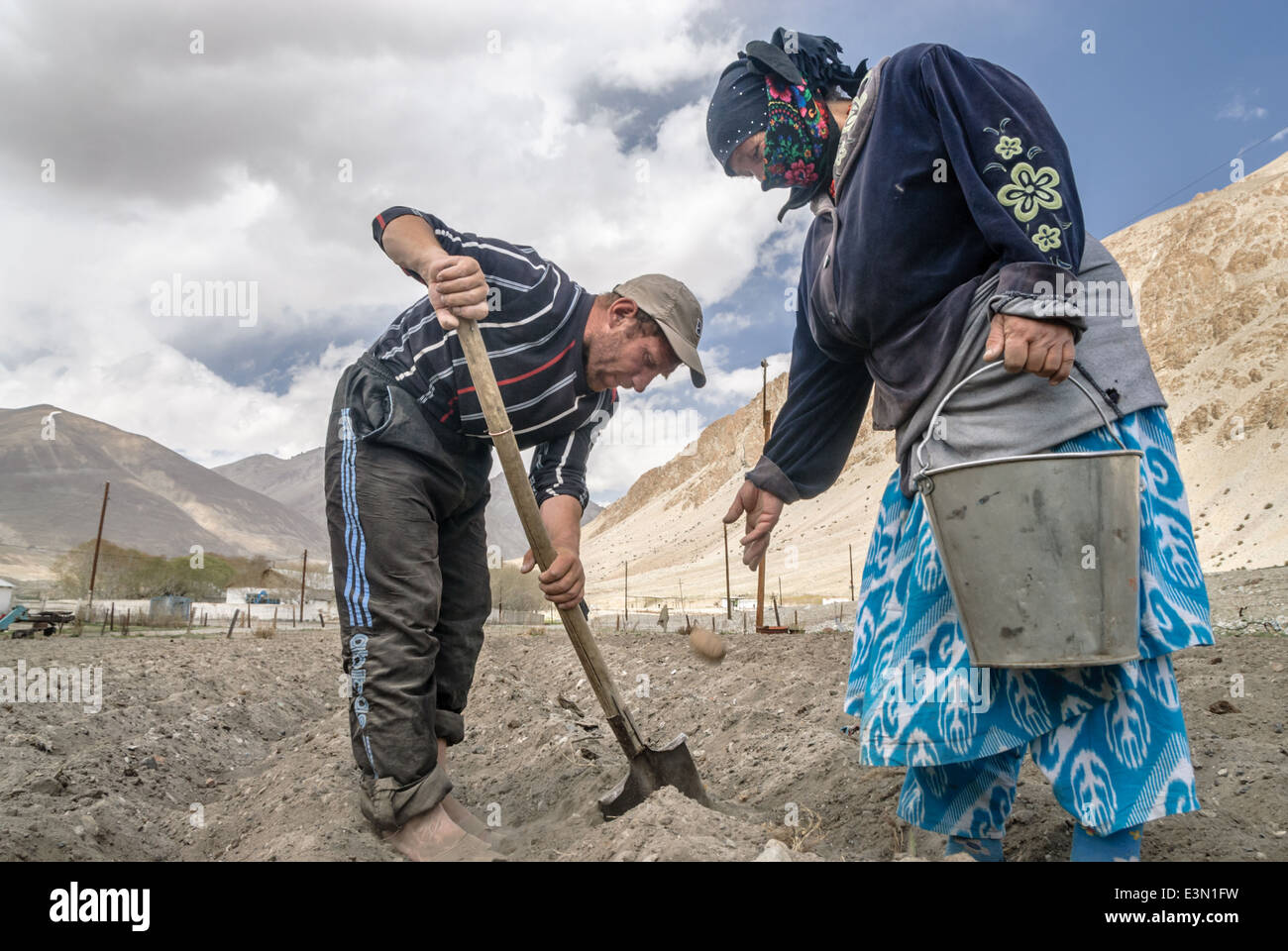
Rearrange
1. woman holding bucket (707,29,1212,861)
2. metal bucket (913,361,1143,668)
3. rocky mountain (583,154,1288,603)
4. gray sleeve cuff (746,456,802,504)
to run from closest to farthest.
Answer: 1. metal bucket (913,361,1143,668)
2. woman holding bucket (707,29,1212,861)
3. gray sleeve cuff (746,456,802,504)
4. rocky mountain (583,154,1288,603)

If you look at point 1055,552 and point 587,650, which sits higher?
point 1055,552

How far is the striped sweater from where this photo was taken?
258 centimetres

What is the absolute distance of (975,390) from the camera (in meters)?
1.78

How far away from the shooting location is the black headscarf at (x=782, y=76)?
7.14ft

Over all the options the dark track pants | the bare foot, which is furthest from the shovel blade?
the dark track pants

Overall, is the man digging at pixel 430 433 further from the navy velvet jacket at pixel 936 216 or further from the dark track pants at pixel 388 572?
the navy velvet jacket at pixel 936 216

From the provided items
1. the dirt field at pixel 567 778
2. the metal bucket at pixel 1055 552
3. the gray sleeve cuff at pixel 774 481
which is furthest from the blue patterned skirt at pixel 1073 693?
the gray sleeve cuff at pixel 774 481

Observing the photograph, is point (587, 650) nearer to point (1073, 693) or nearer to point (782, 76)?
point (1073, 693)

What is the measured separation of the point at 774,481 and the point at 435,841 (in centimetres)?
144

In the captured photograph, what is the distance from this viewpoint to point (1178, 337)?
5156 cm

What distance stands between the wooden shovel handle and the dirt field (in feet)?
1.09

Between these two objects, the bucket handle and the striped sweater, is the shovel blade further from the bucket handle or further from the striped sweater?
the bucket handle

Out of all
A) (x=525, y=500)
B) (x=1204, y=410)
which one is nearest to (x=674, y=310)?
(x=525, y=500)
